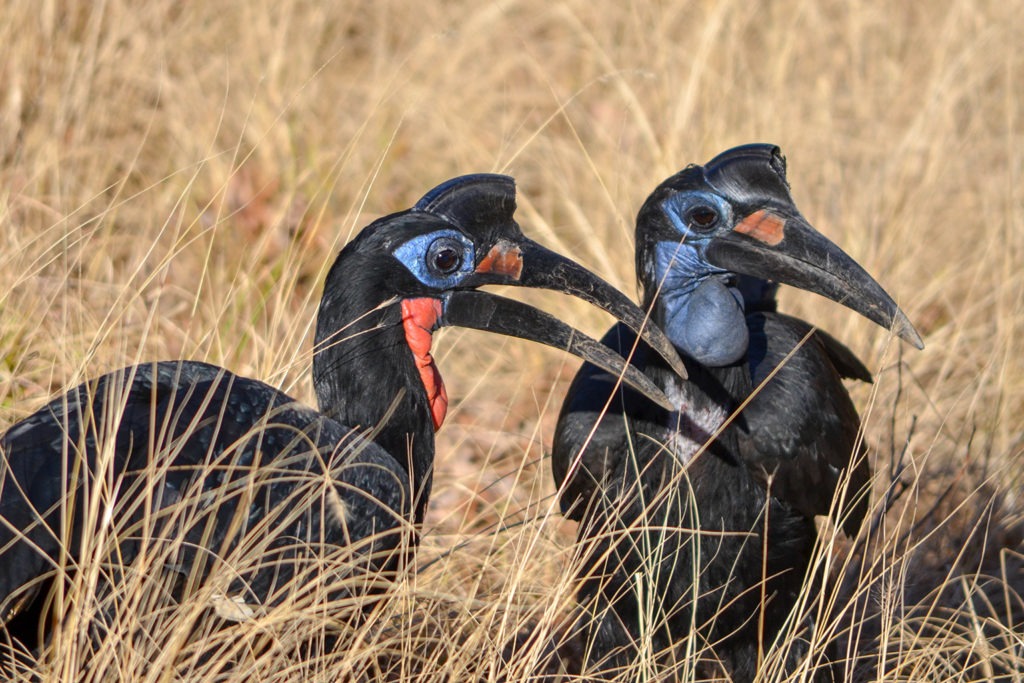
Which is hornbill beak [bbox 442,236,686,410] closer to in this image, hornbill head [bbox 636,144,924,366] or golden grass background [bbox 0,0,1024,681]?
hornbill head [bbox 636,144,924,366]

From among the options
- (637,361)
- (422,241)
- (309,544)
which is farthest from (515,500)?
(309,544)

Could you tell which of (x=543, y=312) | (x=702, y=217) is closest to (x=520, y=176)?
(x=702, y=217)

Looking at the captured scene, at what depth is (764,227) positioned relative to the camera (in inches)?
155

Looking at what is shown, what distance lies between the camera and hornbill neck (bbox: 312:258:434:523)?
3707 millimetres

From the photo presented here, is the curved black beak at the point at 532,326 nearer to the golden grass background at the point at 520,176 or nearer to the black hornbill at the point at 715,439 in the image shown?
the black hornbill at the point at 715,439

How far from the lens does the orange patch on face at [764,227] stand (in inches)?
154

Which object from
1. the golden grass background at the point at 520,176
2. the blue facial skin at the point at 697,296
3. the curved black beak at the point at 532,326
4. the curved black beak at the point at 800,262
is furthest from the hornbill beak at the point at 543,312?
the golden grass background at the point at 520,176

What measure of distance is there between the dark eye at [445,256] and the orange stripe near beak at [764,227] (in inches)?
31.5

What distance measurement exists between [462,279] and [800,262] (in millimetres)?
922

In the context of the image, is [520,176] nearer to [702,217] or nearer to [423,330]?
[702,217]

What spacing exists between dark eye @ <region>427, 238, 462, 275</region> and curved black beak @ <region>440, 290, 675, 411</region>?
0.08m

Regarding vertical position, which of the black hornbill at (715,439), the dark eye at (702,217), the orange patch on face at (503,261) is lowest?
the black hornbill at (715,439)

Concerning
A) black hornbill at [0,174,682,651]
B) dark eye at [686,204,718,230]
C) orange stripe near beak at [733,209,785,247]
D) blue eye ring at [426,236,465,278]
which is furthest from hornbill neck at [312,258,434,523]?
orange stripe near beak at [733,209,785,247]

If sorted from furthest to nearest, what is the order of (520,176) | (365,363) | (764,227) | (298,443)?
(520,176) < (764,227) < (365,363) < (298,443)
